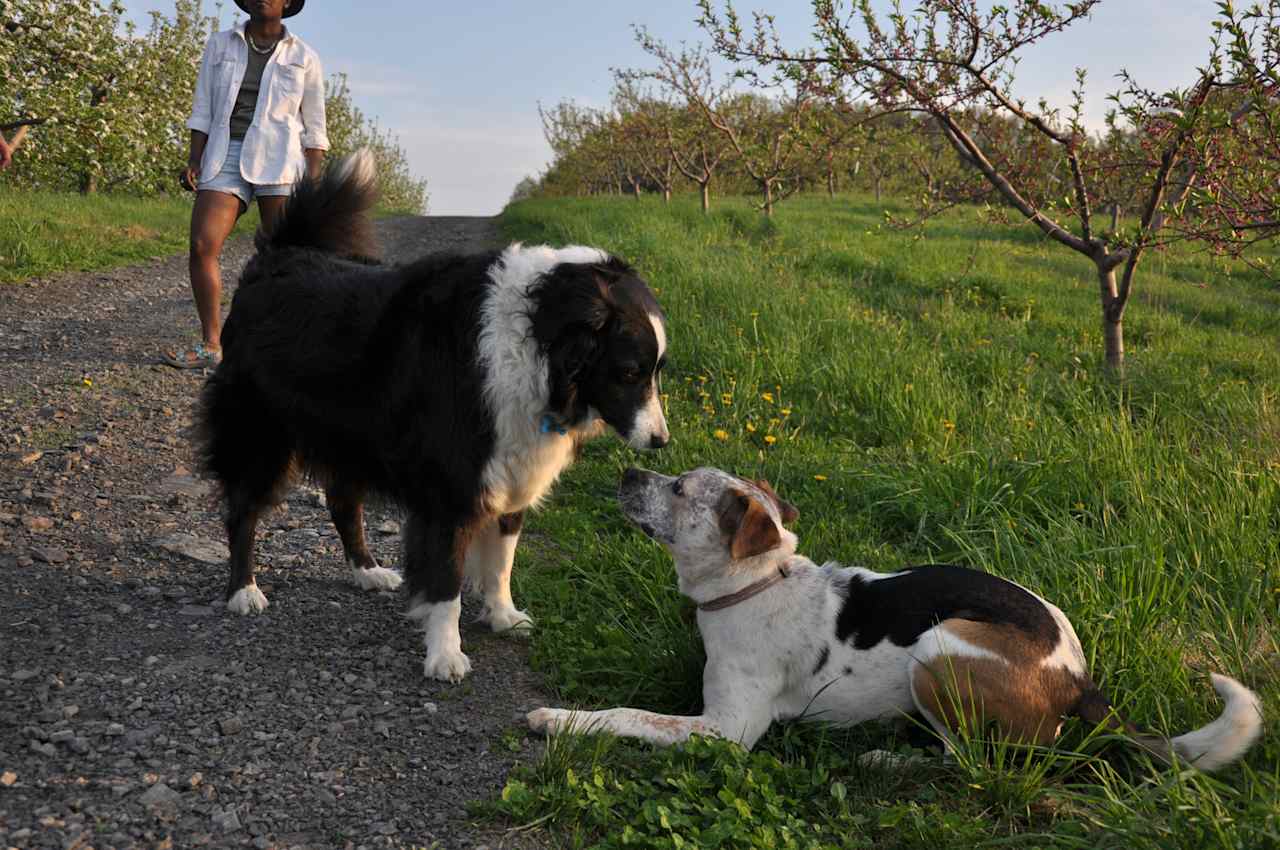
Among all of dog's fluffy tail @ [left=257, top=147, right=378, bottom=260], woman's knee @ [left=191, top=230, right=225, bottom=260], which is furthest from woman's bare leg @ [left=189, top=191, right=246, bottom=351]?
dog's fluffy tail @ [left=257, top=147, right=378, bottom=260]

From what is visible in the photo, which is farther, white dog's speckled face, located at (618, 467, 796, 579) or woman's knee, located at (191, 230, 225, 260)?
woman's knee, located at (191, 230, 225, 260)

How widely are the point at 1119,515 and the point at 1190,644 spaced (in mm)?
1323

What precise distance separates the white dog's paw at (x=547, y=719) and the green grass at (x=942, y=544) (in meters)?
0.18

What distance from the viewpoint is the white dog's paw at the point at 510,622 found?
3584 millimetres

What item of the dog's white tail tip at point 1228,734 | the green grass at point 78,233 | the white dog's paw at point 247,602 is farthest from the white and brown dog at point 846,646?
the green grass at point 78,233

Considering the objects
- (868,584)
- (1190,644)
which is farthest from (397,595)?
(1190,644)

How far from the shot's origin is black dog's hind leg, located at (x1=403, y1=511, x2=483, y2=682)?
3.23m

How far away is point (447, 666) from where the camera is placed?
3.20 metres

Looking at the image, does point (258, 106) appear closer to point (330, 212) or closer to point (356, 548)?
point (330, 212)

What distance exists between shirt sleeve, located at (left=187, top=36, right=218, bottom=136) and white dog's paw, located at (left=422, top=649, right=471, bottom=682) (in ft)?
14.0

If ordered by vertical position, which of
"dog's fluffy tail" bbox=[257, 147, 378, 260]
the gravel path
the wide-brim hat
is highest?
the wide-brim hat

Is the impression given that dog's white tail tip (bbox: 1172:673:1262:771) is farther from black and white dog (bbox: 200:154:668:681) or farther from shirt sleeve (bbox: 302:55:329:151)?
shirt sleeve (bbox: 302:55:329:151)

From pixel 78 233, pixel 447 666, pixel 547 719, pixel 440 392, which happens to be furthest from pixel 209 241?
pixel 78 233

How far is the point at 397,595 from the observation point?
3889 millimetres
